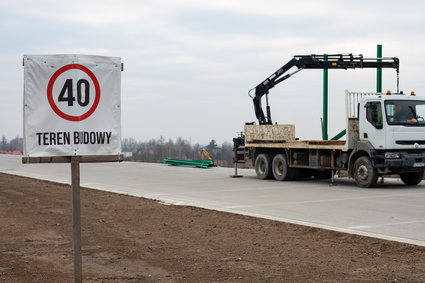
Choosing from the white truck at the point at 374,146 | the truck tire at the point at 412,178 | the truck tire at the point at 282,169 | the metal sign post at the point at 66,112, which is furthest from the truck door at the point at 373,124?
the metal sign post at the point at 66,112

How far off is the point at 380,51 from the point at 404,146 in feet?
27.8

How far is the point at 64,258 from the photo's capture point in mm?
8969

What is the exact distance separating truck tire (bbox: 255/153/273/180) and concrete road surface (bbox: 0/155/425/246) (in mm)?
449

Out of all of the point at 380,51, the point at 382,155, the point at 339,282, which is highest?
the point at 380,51

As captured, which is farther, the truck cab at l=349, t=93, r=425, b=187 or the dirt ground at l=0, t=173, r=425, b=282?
the truck cab at l=349, t=93, r=425, b=187

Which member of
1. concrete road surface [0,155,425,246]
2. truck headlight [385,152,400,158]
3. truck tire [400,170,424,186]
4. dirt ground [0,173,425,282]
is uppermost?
truck headlight [385,152,400,158]

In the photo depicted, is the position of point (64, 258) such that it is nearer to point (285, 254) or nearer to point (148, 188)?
point (285, 254)

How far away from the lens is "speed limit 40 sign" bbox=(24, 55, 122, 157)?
6.45 meters

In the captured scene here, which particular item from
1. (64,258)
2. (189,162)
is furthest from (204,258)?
(189,162)

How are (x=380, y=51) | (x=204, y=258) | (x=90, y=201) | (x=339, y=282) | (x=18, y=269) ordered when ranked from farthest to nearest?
(x=380, y=51)
(x=90, y=201)
(x=204, y=258)
(x=18, y=269)
(x=339, y=282)

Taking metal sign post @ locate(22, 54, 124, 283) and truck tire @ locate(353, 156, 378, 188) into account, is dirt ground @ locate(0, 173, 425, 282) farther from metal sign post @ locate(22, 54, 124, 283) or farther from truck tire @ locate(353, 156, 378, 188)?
truck tire @ locate(353, 156, 378, 188)

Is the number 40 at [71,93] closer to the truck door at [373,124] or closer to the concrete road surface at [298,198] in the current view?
the concrete road surface at [298,198]

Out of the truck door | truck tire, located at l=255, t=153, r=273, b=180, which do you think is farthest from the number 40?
truck tire, located at l=255, t=153, r=273, b=180

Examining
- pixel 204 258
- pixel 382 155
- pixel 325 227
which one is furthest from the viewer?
pixel 382 155
